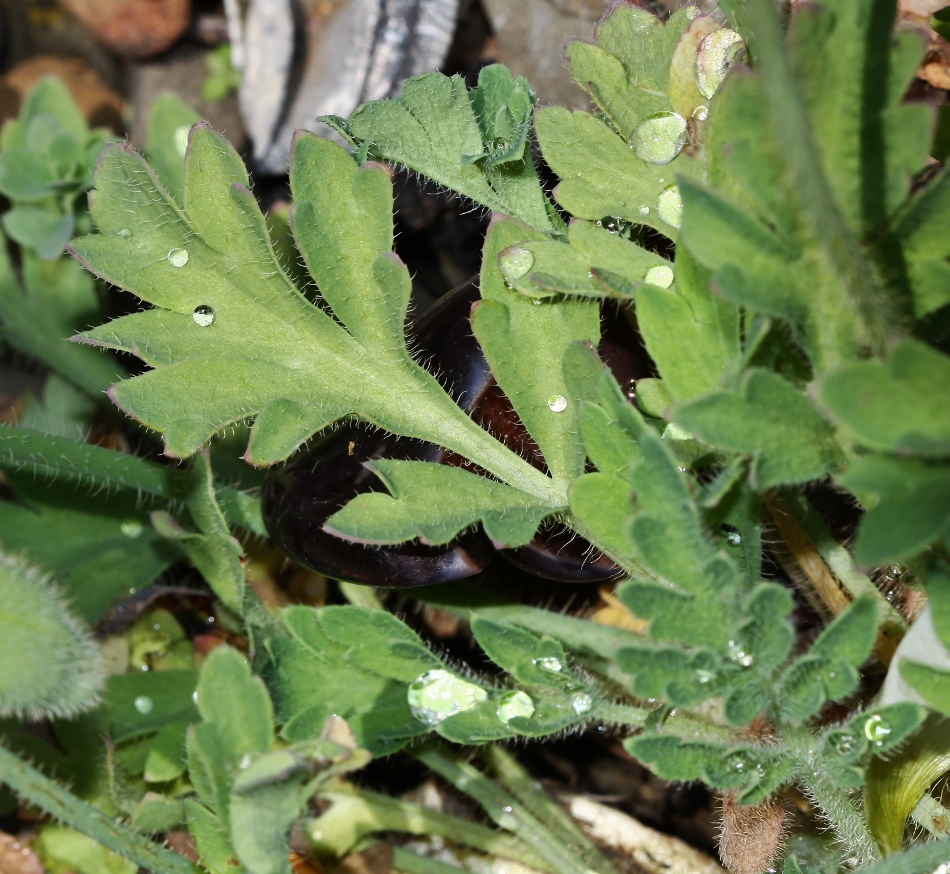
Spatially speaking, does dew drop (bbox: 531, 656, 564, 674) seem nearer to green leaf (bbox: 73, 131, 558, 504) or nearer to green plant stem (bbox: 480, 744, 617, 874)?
green leaf (bbox: 73, 131, 558, 504)

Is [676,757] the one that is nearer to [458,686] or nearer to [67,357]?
[458,686]

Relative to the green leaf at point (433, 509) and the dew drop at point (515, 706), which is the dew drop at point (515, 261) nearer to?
the green leaf at point (433, 509)

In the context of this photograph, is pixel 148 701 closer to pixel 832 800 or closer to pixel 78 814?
pixel 78 814

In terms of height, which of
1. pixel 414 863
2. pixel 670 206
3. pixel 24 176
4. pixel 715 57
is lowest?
pixel 414 863

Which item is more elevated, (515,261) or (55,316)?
(515,261)

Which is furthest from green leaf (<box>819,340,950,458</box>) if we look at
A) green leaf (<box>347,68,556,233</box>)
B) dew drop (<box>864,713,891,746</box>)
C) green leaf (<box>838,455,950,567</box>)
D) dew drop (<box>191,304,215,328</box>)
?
dew drop (<box>191,304,215,328</box>)

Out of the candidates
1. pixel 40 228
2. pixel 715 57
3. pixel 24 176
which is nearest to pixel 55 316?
pixel 40 228

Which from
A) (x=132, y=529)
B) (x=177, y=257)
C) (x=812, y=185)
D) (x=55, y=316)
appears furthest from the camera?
(x=55, y=316)
